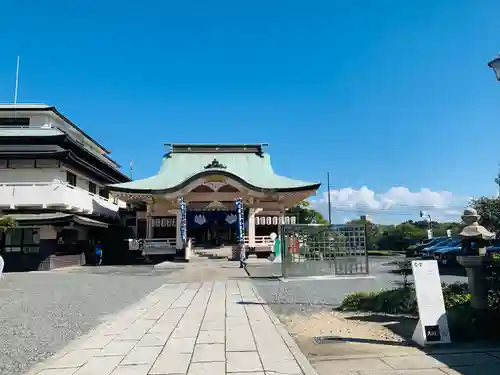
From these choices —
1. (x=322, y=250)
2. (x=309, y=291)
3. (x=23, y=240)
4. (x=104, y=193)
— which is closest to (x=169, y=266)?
(x=23, y=240)

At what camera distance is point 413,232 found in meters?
46.2

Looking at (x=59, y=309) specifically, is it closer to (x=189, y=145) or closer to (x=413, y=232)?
(x=189, y=145)

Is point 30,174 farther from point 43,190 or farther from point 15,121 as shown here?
point 15,121

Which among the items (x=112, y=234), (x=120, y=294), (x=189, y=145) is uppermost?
(x=189, y=145)

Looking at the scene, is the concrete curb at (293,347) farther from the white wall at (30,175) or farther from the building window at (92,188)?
the building window at (92,188)

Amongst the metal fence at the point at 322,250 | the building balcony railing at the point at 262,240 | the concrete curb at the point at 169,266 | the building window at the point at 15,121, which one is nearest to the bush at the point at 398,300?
the metal fence at the point at 322,250

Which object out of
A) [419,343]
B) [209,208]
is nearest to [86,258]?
[209,208]

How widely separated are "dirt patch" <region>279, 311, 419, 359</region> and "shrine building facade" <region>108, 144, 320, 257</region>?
16602 mm

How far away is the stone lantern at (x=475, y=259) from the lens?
21.2 feet

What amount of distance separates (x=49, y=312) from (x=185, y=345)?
473 cm

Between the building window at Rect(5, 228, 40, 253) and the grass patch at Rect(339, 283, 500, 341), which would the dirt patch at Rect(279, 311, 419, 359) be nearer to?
the grass patch at Rect(339, 283, 500, 341)

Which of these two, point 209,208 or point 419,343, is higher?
point 209,208

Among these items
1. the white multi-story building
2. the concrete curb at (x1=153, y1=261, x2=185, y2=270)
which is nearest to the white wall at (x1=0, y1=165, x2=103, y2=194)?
the white multi-story building

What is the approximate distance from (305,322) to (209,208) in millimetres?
21208
